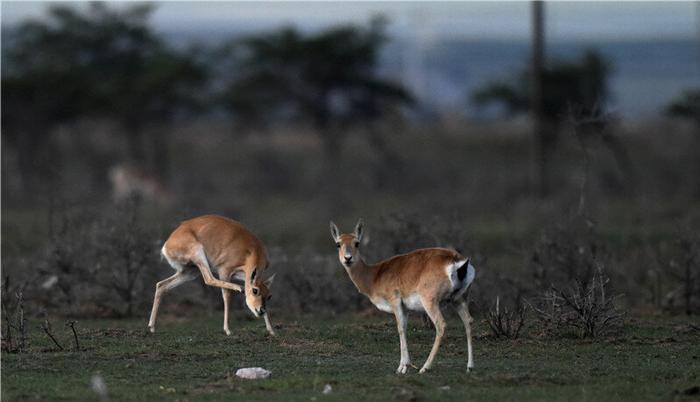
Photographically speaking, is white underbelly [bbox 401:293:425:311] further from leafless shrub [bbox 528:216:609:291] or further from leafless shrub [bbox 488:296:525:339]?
leafless shrub [bbox 528:216:609:291]

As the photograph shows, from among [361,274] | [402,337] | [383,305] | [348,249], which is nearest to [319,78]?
[361,274]

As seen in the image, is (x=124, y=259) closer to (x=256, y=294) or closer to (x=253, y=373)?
(x=256, y=294)

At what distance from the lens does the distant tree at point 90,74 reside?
39000 mm

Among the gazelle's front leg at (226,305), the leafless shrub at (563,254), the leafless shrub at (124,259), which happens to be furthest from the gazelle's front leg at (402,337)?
the leafless shrub at (124,259)

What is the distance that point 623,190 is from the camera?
38500 millimetres

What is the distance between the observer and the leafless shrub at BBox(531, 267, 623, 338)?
13.8m

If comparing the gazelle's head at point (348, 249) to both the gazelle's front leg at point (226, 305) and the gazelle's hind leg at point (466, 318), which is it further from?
the gazelle's front leg at point (226, 305)

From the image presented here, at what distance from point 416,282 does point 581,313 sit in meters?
2.92

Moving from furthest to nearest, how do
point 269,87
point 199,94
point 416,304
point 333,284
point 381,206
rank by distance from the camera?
point 199,94 < point 269,87 < point 381,206 < point 333,284 < point 416,304

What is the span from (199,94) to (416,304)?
98.7 ft

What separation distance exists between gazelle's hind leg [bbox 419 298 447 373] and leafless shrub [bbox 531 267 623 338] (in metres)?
2.48

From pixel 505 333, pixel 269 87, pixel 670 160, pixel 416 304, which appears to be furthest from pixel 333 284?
pixel 670 160

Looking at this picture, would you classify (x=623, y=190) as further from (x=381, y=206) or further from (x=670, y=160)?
(x=381, y=206)

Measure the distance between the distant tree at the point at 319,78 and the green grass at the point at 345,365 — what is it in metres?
22.7
